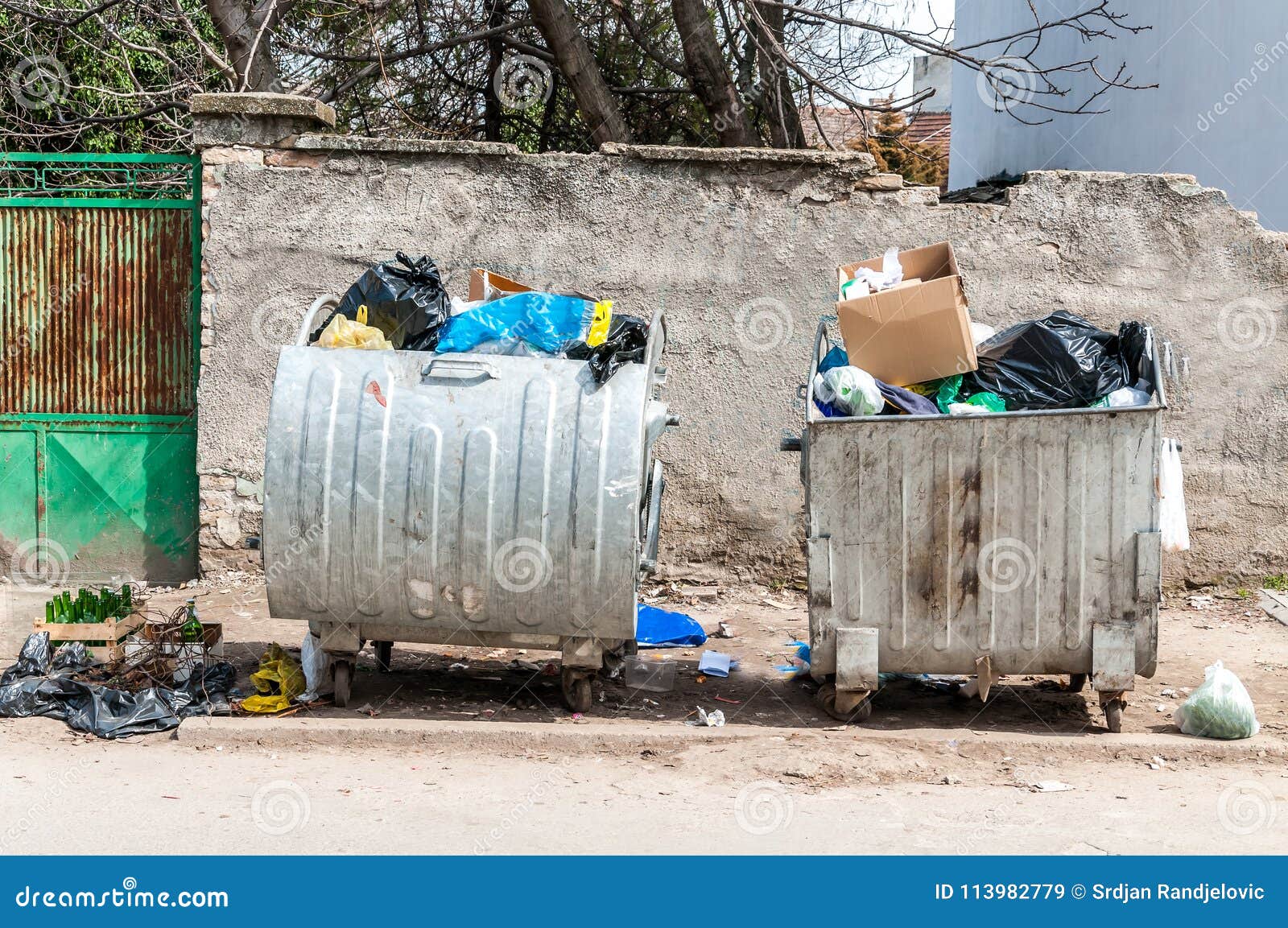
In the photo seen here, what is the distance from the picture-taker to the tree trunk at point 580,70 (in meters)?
8.77

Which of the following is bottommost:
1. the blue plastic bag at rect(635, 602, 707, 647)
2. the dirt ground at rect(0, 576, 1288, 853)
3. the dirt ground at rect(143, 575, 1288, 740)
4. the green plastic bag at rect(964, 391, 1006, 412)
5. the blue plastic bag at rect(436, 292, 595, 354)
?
the dirt ground at rect(0, 576, 1288, 853)

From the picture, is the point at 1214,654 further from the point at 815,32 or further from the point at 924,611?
the point at 815,32

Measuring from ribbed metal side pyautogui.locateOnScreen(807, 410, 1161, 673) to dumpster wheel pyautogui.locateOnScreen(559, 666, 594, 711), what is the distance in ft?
3.05

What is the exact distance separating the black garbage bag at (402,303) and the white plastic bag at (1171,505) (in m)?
2.80

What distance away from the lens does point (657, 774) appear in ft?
14.1

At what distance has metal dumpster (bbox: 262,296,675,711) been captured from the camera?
4469mm

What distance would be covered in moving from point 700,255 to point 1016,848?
4058 mm

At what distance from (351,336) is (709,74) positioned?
16.7 ft

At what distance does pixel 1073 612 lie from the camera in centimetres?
454

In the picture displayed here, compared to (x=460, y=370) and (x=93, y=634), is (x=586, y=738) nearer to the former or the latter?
(x=460, y=370)

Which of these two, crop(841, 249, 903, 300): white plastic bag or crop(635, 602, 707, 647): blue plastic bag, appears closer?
crop(841, 249, 903, 300): white plastic bag

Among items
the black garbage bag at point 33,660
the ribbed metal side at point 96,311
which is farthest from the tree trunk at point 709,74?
the black garbage bag at point 33,660

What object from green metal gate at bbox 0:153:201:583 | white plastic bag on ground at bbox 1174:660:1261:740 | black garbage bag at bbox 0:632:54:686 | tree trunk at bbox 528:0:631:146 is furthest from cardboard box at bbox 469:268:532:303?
tree trunk at bbox 528:0:631:146

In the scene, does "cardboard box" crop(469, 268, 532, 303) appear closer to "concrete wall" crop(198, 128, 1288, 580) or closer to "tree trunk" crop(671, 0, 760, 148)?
"concrete wall" crop(198, 128, 1288, 580)
